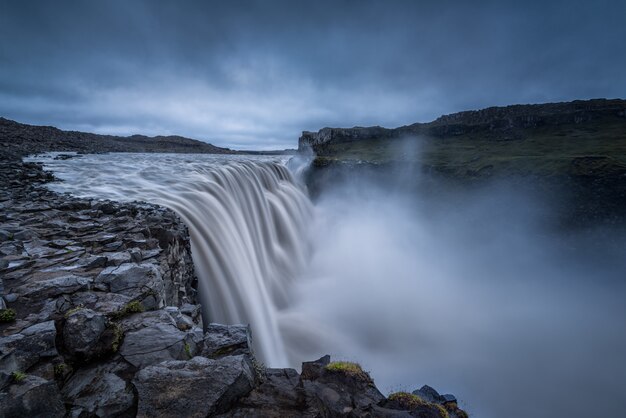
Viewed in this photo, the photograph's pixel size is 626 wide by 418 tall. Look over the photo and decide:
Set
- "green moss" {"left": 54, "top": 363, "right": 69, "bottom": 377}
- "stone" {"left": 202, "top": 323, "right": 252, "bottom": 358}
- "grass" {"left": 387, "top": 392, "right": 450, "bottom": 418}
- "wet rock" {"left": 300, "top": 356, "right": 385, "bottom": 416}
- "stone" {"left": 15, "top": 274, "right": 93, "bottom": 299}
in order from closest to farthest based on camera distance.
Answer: "green moss" {"left": 54, "top": 363, "right": 69, "bottom": 377} → "wet rock" {"left": 300, "top": 356, "right": 385, "bottom": 416} → "stone" {"left": 202, "top": 323, "right": 252, "bottom": 358} → "stone" {"left": 15, "top": 274, "right": 93, "bottom": 299} → "grass" {"left": 387, "top": 392, "right": 450, "bottom": 418}

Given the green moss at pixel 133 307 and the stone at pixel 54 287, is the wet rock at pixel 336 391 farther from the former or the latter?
the stone at pixel 54 287

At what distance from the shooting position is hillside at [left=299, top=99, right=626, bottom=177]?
104 ft

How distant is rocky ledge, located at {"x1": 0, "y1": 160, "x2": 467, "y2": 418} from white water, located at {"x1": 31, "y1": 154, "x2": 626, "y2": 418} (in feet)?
14.6

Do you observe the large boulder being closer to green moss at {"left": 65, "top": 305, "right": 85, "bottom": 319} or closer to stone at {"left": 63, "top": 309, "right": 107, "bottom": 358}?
green moss at {"left": 65, "top": 305, "right": 85, "bottom": 319}

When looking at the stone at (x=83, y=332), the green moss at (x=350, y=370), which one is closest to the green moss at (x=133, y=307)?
the stone at (x=83, y=332)

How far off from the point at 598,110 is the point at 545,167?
3177 centimetres

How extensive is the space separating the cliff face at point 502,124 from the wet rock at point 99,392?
5328 centimetres

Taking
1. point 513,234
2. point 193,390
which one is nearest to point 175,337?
point 193,390

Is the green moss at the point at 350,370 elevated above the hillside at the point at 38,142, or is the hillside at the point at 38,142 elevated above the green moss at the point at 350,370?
the hillside at the point at 38,142

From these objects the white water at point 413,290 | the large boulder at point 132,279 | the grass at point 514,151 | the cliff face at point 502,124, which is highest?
the cliff face at point 502,124

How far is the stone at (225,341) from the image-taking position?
410 centimetres

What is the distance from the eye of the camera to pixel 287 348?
36.8 ft

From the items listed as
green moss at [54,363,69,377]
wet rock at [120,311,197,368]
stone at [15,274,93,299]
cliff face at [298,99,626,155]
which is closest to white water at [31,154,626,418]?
stone at [15,274,93,299]

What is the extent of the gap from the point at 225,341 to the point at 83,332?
182 centimetres
